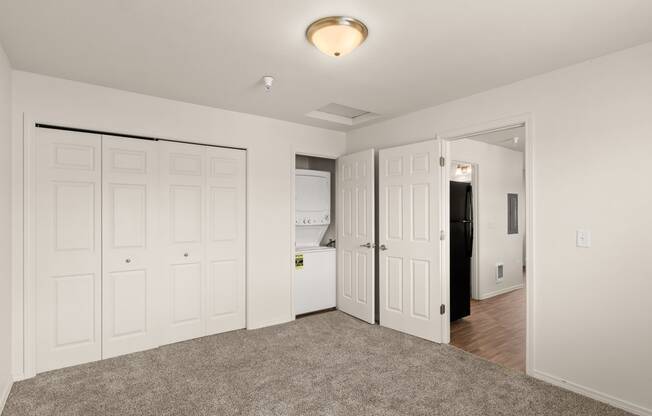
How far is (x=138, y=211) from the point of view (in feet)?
10.3

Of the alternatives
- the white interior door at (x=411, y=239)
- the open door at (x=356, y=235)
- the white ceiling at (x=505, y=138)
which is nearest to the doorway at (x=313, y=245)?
the open door at (x=356, y=235)

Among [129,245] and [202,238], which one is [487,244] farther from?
[129,245]

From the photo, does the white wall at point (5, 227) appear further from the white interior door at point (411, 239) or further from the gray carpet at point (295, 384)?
the white interior door at point (411, 239)

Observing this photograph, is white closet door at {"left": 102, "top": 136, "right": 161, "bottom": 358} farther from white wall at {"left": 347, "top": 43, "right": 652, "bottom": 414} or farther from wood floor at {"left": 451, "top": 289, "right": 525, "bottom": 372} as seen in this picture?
white wall at {"left": 347, "top": 43, "right": 652, "bottom": 414}

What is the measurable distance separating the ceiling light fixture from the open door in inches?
77.4

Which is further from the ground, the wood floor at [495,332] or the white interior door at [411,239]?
the white interior door at [411,239]

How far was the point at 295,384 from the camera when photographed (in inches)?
101

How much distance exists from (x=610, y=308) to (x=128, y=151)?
394 cm

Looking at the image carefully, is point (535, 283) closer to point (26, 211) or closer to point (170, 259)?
point (170, 259)

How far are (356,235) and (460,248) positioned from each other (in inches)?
47.8

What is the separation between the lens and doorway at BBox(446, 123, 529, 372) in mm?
3599

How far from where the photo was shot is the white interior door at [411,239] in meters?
3.33

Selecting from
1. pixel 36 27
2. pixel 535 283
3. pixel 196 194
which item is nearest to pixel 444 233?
pixel 535 283

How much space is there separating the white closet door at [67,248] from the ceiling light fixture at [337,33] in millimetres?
2194
